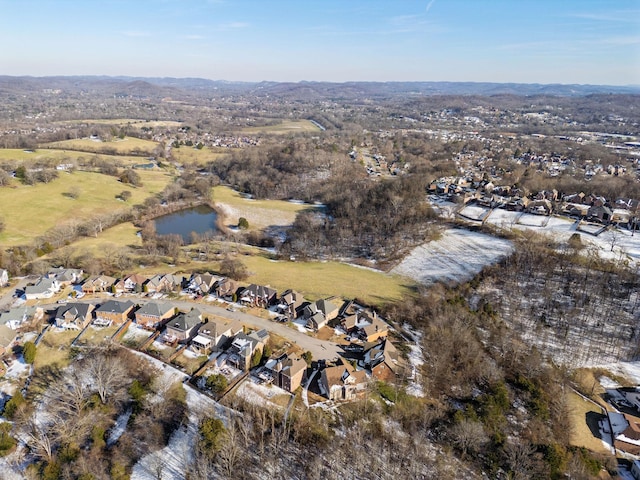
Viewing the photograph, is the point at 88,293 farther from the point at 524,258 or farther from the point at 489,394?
the point at 524,258

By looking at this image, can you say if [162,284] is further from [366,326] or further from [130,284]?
[366,326]

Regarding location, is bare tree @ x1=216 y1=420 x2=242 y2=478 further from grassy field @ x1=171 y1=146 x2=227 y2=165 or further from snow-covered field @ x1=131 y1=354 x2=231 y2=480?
grassy field @ x1=171 y1=146 x2=227 y2=165

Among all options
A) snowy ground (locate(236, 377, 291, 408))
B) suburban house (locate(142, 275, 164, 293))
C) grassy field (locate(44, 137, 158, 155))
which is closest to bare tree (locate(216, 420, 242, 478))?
snowy ground (locate(236, 377, 291, 408))

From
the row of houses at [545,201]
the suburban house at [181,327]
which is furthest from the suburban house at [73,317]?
the row of houses at [545,201]

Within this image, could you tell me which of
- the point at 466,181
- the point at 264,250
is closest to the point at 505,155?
the point at 466,181

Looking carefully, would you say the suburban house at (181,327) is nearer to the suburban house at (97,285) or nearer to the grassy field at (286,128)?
the suburban house at (97,285)

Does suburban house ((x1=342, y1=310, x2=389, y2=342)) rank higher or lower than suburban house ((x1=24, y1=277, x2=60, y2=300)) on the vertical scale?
lower
